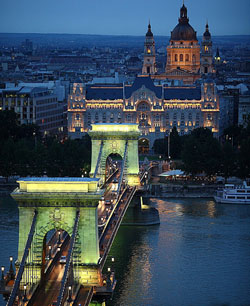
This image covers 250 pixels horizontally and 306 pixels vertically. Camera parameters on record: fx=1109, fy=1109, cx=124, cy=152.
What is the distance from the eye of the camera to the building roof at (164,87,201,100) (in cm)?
7781

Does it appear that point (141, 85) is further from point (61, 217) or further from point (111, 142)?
point (61, 217)

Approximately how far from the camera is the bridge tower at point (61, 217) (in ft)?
95.7

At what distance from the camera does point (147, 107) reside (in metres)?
77.9

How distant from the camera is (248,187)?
53594 mm

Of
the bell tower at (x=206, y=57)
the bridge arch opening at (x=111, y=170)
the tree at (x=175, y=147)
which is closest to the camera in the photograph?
the bridge arch opening at (x=111, y=170)

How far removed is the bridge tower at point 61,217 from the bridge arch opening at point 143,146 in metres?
44.2

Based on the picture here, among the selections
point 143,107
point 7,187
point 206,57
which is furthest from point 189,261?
point 206,57

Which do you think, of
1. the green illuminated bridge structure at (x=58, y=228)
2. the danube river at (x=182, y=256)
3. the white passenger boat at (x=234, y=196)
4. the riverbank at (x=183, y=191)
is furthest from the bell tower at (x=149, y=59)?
the green illuminated bridge structure at (x=58, y=228)

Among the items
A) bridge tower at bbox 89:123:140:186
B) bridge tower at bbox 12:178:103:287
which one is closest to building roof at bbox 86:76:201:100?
bridge tower at bbox 89:123:140:186

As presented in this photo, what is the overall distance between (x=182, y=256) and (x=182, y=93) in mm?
40226

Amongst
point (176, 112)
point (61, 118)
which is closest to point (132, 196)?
point (176, 112)

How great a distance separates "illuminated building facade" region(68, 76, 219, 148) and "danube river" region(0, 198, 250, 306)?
88.4 ft

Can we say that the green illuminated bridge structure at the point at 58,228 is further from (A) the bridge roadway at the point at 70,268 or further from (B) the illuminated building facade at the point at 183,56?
(B) the illuminated building facade at the point at 183,56

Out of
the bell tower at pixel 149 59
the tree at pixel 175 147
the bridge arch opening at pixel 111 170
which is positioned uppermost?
the bell tower at pixel 149 59
